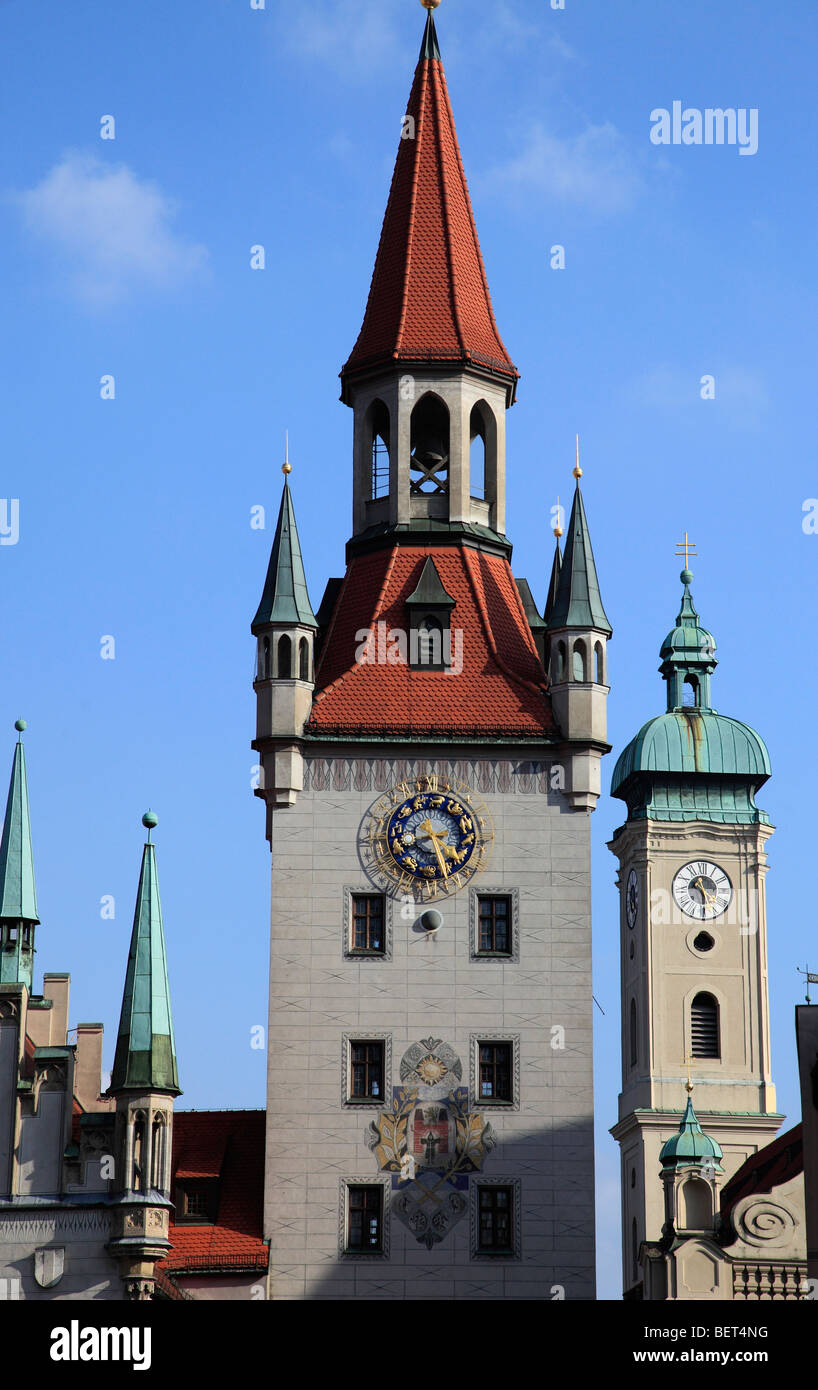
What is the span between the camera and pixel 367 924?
62.8 m

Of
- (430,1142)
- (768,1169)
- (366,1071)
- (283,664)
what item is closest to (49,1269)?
(366,1071)

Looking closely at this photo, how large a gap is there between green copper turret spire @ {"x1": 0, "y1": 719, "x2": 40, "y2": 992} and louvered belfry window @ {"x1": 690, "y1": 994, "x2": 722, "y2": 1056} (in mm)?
52116

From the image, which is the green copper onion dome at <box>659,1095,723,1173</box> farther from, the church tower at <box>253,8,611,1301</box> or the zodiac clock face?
the zodiac clock face

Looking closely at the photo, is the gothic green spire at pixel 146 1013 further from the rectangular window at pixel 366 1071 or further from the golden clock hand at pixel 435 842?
the golden clock hand at pixel 435 842

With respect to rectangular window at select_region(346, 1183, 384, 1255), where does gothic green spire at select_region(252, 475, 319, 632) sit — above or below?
above

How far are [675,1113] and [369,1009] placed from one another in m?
47.4

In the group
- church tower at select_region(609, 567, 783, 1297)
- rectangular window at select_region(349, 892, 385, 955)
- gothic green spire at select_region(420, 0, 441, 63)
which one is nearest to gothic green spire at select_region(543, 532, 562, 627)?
rectangular window at select_region(349, 892, 385, 955)

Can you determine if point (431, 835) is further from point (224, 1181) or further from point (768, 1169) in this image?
point (768, 1169)

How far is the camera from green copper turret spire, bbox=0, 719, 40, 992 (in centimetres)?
5966

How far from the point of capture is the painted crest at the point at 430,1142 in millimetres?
60594

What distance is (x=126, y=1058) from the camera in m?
57.0

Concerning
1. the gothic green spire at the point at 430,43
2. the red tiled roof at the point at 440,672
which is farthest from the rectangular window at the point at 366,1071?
the gothic green spire at the point at 430,43
